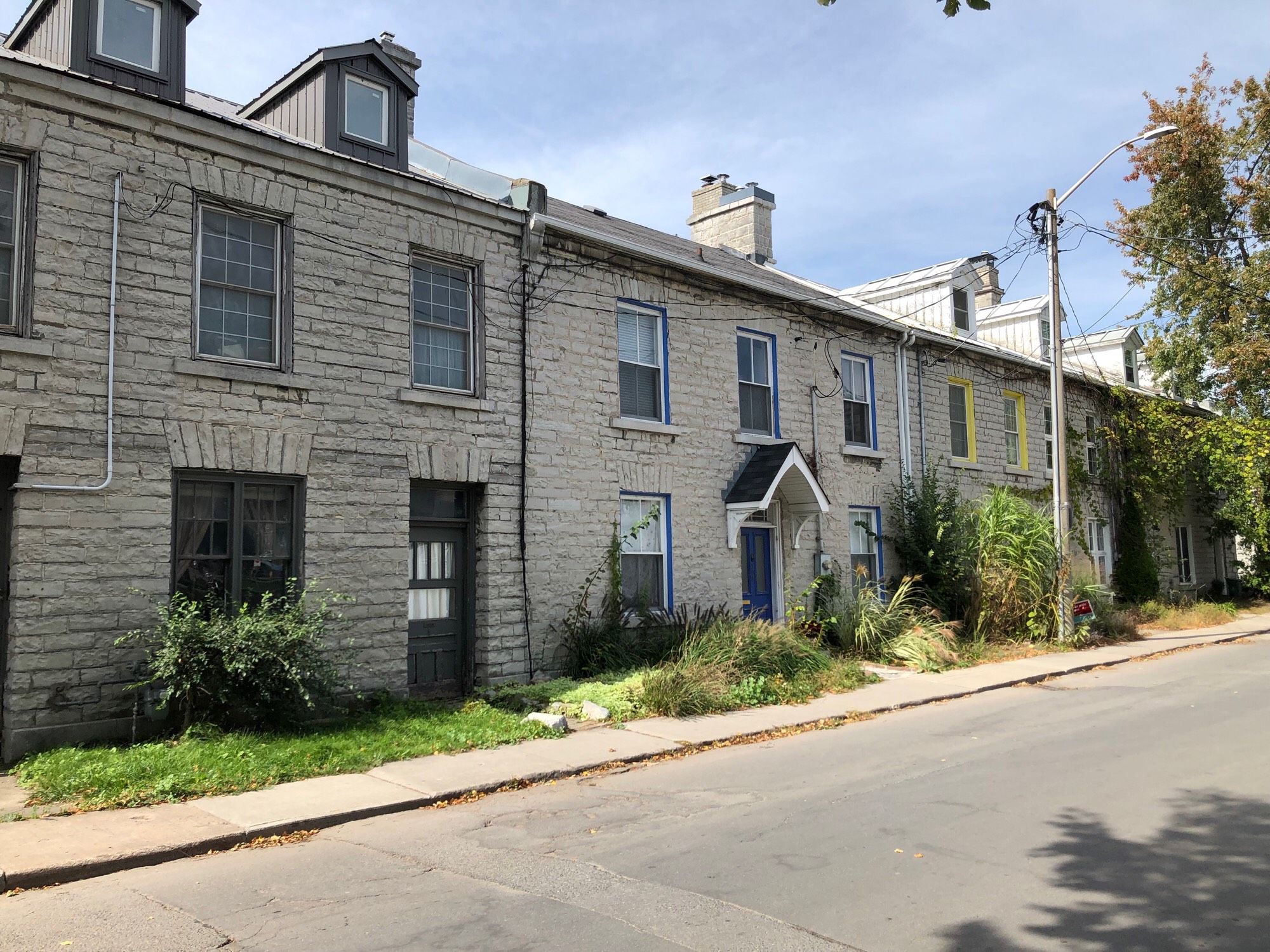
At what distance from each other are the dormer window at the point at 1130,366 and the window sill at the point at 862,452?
53.1 feet

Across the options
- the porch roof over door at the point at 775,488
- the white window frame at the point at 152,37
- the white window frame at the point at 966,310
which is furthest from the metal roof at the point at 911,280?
the white window frame at the point at 152,37

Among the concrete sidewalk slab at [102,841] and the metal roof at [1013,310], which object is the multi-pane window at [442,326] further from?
the metal roof at [1013,310]

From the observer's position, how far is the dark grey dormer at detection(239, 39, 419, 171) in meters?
11.9

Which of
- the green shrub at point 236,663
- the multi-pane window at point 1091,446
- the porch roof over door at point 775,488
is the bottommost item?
the green shrub at point 236,663

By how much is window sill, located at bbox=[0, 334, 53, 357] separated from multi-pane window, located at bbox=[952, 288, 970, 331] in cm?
1903

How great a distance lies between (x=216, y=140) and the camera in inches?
406

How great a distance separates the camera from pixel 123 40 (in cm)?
1020

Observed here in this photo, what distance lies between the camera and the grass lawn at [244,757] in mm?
7602

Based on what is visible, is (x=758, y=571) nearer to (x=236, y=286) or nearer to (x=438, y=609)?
(x=438, y=609)

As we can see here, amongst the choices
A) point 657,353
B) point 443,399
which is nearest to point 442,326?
point 443,399

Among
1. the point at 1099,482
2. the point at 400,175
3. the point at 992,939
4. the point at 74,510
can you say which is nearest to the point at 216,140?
the point at 400,175

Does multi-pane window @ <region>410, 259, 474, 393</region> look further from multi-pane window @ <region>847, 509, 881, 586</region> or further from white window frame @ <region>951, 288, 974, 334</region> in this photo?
white window frame @ <region>951, 288, 974, 334</region>

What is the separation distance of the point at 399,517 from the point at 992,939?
27.0 ft

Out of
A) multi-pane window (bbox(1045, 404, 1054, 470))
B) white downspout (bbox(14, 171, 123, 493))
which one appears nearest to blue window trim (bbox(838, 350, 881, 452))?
multi-pane window (bbox(1045, 404, 1054, 470))
